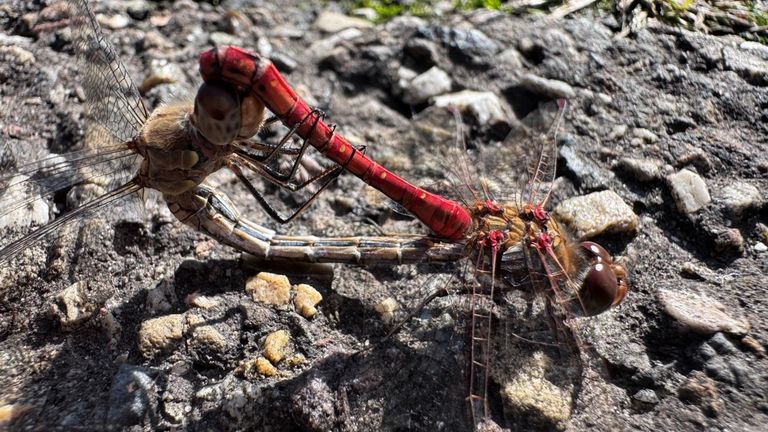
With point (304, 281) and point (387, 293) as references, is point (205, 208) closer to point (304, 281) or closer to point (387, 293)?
point (304, 281)

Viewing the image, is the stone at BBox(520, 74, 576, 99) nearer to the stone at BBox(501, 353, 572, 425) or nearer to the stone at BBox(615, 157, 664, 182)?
the stone at BBox(615, 157, 664, 182)

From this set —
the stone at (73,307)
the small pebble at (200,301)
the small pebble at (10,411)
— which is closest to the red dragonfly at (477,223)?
the small pebble at (200,301)

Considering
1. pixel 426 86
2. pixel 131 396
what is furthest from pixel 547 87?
pixel 131 396

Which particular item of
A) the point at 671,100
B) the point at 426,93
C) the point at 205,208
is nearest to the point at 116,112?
the point at 205,208

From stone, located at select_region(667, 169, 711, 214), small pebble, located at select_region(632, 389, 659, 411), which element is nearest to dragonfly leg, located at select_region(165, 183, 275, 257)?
small pebble, located at select_region(632, 389, 659, 411)

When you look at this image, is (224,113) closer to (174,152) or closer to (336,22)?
(174,152)

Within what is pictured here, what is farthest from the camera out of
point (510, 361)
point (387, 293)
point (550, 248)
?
point (387, 293)

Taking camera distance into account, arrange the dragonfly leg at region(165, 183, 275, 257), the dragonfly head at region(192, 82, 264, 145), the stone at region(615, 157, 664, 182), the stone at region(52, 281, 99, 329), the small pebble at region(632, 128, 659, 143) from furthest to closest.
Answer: the small pebble at region(632, 128, 659, 143), the stone at region(615, 157, 664, 182), the dragonfly leg at region(165, 183, 275, 257), the stone at region(52, 281, 99, 329), the dragonfly head at region(192, 82, 264, 145)

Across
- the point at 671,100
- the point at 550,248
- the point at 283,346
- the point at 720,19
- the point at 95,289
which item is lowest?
the point at 95,289
